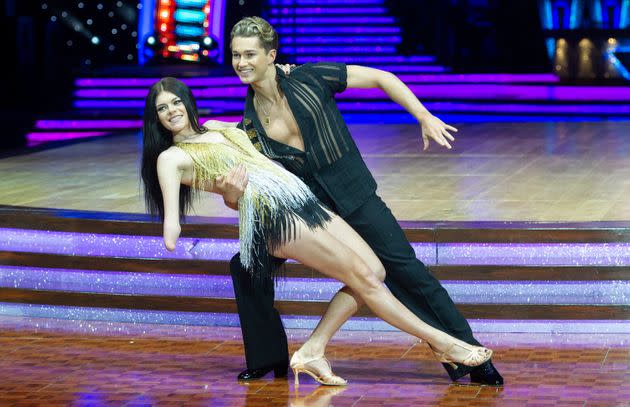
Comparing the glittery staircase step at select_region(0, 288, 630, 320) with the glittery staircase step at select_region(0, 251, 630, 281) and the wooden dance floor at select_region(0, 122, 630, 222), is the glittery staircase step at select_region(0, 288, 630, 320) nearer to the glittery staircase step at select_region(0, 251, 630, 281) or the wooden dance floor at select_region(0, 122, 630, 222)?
the glittery staircase step at select_region(0, 251, 630, 281)

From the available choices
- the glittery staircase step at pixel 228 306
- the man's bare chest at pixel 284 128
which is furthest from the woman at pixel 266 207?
the glittery staircase step at pixel 228 306

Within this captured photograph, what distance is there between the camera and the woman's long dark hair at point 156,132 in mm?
A: 4441

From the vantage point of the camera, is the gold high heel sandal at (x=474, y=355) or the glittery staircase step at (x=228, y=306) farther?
the glittery staircase step at (x=228, y=306)

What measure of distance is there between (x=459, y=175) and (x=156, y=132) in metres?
4.21

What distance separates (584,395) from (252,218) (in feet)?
4.54

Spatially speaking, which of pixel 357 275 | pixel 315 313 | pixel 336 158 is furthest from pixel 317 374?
pixel 315 313

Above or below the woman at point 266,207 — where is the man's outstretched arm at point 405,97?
above

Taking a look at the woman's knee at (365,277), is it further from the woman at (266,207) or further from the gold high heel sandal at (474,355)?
the gold high heel sandal at (474,355)

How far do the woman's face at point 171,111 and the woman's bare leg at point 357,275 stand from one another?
22.9 inches

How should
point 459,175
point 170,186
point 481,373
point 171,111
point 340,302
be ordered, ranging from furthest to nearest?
point 459,175
point 340,302
point 481,373
point 171,111
point 170,186

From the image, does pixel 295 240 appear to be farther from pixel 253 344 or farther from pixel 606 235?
pixel 606 235

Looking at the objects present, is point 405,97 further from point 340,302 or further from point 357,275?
point 340,302

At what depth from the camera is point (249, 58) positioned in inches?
174

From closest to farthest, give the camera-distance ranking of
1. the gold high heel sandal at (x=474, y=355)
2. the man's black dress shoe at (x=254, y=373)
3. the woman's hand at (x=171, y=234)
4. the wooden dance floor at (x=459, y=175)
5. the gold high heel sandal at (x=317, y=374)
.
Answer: the woman's hand at (x=171, y=234) → the gold high heel sandal at (x=474, y=355) → the gold high heel sandal at (x=317, y=374) → the man's black dress shoe at (x=254, y=373) → the wooden dance floor at (x=459, y=175)
